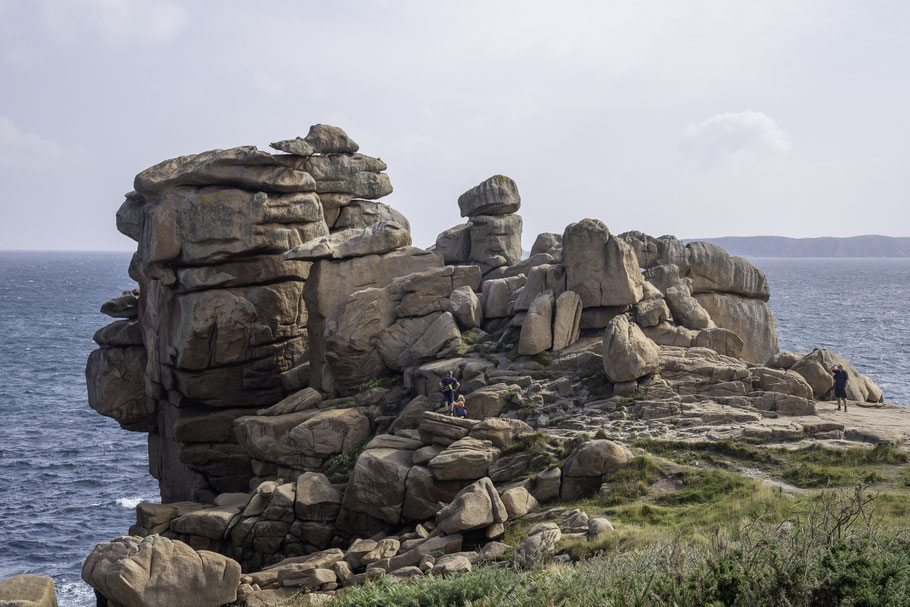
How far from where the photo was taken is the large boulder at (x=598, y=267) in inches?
1297

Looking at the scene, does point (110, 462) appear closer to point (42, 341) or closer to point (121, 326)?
point (121, 326)

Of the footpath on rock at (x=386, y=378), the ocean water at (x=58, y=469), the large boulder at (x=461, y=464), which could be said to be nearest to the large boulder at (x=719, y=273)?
the footpath on rock at (x=386, y=378)

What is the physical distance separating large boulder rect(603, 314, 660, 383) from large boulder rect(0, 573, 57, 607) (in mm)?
19017

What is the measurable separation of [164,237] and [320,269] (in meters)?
7.72

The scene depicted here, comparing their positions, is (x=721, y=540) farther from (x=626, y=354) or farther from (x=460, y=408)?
(x=460, y=408)

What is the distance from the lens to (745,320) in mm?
40125

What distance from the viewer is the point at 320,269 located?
3791cm

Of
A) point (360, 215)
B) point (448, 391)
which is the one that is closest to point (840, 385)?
point (448, 391)

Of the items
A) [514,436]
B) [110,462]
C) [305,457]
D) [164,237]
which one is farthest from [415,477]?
[110,462]

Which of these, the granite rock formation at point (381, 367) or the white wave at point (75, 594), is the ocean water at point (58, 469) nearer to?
the white wave at point (75, 594)

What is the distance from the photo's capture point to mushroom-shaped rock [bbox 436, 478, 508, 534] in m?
21.9

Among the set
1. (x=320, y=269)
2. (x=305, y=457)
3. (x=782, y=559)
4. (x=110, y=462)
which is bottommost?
(x=110, y=462)

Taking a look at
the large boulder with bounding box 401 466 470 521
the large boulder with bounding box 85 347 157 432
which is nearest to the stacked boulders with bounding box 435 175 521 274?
the large boulder with bounding box 85 347 157 432

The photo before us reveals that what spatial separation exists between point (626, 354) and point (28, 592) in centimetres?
1983
